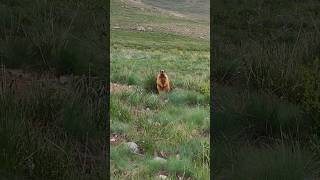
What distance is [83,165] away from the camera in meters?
3.20

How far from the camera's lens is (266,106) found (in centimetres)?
366

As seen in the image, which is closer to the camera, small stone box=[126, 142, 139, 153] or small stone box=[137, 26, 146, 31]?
small stone box=[126, 142, 139, 153]

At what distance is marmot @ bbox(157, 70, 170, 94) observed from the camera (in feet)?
11.5

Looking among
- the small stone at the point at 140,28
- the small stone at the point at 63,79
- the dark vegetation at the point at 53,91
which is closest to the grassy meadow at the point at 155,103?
the small stone at the point at 140,28

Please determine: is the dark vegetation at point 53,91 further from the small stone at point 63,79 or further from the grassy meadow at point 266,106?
the grassy meadow at point 266,106

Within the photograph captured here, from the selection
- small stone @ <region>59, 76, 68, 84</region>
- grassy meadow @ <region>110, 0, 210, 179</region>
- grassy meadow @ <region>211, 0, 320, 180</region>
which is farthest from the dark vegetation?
grassy meadow @ <region>211, 0, 320, 180</region>

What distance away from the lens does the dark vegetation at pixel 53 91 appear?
309 cm

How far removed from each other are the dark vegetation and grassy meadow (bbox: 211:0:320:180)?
30.4 inches

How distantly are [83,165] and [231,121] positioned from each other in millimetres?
1029

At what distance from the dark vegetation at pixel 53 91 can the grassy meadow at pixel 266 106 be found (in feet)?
2.54

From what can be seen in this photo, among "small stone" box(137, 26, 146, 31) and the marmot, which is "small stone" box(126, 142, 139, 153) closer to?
the marmot

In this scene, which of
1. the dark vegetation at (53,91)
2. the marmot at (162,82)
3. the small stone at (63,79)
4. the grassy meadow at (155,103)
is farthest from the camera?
the small stone at (63,79)

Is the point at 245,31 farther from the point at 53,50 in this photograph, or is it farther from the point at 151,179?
the point at 151,179

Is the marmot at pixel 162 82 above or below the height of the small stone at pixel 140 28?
below
